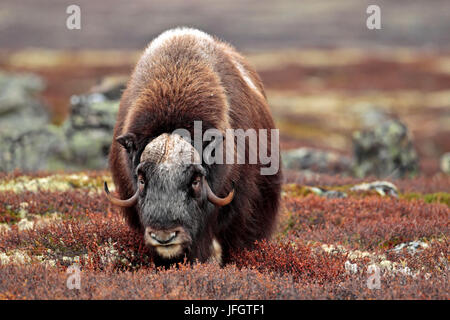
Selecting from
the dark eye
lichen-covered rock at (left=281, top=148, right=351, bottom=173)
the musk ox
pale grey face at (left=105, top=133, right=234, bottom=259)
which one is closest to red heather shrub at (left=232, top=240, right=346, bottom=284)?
the musk ox

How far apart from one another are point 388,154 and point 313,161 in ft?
7.28

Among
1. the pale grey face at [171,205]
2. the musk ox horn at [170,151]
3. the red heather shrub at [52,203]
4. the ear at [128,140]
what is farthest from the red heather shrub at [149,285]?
the red heather shrub at [52,203]

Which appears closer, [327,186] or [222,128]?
[222,128]

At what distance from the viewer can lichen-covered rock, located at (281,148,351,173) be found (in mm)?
16188

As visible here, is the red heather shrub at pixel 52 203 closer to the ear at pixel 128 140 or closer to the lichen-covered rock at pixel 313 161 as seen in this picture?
the ear at pixel 128 140

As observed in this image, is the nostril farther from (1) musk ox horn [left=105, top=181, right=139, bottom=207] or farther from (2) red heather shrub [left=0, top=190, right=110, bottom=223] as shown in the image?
(2) red heather shrub [left=0, top=190, right=110, bottom=223]

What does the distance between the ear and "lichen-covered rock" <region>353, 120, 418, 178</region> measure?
39.2ft

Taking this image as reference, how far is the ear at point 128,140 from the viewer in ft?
16.6

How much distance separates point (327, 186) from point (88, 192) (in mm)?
4774

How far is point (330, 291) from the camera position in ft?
15.2
